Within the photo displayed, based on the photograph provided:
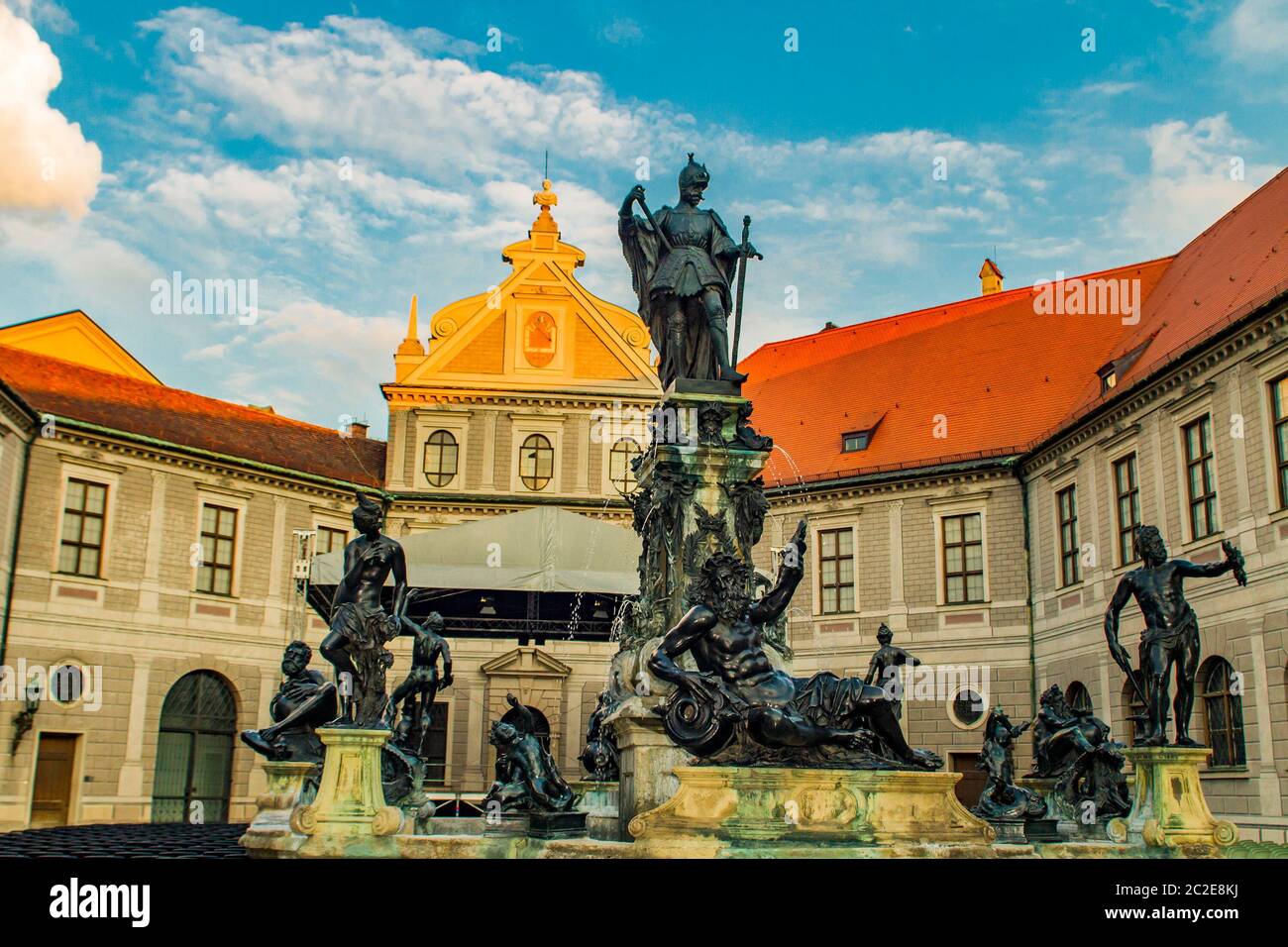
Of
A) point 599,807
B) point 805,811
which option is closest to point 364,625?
point 599,807

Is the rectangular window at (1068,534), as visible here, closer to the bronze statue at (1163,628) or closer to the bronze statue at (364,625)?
the bronze statue at (1163,628)

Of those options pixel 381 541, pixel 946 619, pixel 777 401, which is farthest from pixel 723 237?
pixel 777 401

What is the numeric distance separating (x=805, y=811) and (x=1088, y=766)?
507 centimetres

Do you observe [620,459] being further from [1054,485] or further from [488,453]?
[1054,485]

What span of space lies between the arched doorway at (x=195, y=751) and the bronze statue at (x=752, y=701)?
2242 centimetres

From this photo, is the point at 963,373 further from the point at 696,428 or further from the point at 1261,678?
the point at 696,428

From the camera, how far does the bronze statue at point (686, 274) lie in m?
12.5

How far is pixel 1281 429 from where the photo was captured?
65.3 ft

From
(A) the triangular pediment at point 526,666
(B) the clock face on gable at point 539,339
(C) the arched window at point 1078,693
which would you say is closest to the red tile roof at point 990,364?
(C) the arched window at point 1078,693

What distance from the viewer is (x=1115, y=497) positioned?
25312 millimetres

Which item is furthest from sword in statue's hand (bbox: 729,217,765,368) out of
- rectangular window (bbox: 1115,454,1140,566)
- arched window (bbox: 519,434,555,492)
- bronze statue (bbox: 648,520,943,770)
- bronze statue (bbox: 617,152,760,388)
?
arched window (bbox: 519,434,555,492)

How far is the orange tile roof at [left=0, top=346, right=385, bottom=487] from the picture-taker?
94.4ft

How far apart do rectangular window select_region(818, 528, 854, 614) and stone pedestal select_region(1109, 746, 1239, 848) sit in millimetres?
21596

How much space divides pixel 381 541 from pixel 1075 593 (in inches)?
778
